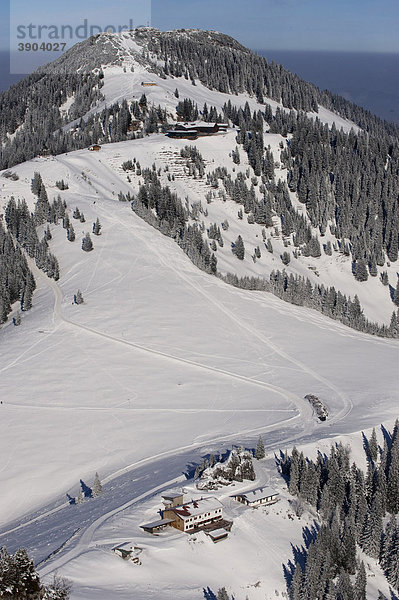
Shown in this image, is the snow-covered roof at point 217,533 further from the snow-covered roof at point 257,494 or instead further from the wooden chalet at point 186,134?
the wooden chalet at point 186,134

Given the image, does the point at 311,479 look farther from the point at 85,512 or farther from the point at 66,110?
the point at 66,110

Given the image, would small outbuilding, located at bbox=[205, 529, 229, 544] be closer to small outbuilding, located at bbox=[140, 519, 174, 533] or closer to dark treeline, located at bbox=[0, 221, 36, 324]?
small outbuilding, located at bbox=[140, 519, 174, 533]

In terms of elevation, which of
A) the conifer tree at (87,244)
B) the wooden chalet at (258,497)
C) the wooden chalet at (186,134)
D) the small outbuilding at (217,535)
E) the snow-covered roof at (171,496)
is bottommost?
the small outbuilding at (217,535)

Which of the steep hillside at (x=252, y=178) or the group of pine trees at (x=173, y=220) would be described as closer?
the group of pine trees at (x=173, y=220)

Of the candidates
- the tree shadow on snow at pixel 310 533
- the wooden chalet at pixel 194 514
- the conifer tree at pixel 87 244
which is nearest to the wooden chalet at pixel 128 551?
the wooden chalet at pixel 194 514

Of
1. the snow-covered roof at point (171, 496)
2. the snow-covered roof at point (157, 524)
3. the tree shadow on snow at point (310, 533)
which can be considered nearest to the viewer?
the snow-covered roof at point (157, 524)

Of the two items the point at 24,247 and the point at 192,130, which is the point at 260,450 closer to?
the point at 24,247

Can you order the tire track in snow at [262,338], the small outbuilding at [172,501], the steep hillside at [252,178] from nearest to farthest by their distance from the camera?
the small outbuilding at [172,501]
the tire track in snow at [262,338]
the steep hillside at [252,178]
